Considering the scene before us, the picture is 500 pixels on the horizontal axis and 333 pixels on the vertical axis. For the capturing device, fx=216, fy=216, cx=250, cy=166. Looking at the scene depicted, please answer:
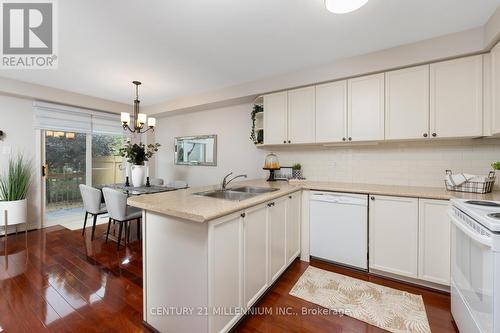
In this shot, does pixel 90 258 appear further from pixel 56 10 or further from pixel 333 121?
pixel 333 121

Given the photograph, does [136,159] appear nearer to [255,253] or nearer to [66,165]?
[66,165]

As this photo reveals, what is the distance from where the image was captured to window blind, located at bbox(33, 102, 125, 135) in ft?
11.8

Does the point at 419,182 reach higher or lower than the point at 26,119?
lower

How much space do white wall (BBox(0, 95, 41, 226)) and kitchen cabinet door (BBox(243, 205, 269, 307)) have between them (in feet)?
13.4

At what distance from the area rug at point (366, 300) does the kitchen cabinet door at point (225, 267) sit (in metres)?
0.77

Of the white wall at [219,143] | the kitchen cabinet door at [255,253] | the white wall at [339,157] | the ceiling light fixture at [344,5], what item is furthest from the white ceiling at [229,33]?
the kitchen cabinet door at [255,253]

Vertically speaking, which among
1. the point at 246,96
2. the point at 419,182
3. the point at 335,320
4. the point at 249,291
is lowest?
the point at 335,320

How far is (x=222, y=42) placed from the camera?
2.20 metres

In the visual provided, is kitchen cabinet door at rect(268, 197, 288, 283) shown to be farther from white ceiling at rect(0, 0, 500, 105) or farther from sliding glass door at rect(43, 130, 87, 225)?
sliding glass door at rect(43, 130, 87, 225)

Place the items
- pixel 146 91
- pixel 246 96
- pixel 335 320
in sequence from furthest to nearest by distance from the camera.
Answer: pixel 146 91 → pixel 246 96 → pixel 335 320

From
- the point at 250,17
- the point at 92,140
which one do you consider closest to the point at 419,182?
the point at 250,17

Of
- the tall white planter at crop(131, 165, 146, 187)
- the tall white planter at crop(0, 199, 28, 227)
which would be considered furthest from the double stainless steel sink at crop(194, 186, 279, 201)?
the tall white planter at crop(0, 199, 28, 227)

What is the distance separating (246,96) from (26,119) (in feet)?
11.8

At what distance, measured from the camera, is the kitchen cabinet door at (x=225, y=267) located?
128 cm
